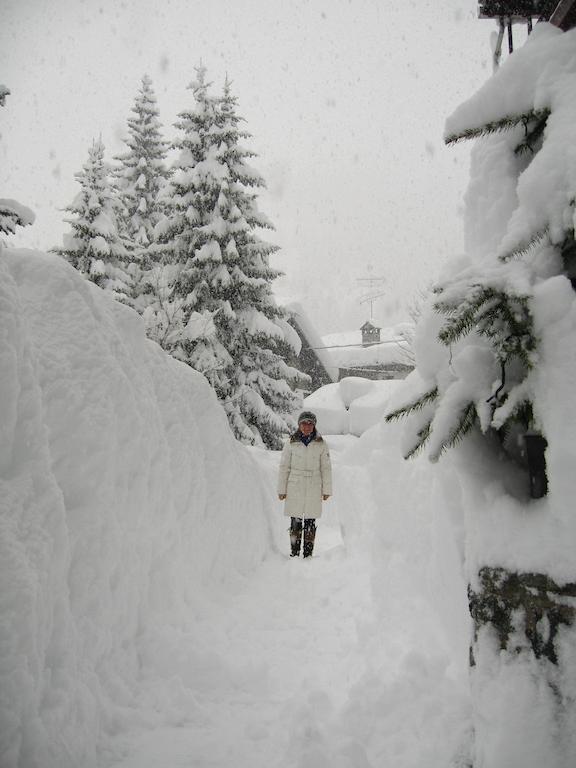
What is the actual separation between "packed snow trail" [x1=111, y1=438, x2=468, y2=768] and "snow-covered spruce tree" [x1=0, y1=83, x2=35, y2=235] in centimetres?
407

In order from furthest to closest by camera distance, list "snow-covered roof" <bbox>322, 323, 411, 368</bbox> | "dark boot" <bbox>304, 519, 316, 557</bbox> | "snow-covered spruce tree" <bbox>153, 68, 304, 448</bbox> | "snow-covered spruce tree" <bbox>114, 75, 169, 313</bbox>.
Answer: "snow-covered roof" <bbox>322, 323, 411, 368</bbox>
"snow-covered spruce tree" <bbox>114, 75, 169, 313</bbox>
"snow-covered spruce tree" <bbox>153, 68, 304, 448</bbox>
"dark boot" <bbox>304, 519, 316, 557</bbox>

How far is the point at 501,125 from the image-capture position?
81.6 inches

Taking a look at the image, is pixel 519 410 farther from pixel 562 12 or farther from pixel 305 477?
pixel 305 477

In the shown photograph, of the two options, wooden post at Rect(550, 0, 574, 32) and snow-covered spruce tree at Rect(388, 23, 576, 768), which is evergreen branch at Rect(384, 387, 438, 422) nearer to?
snow-covered spruce tree at Rect(388, 23, 576, 768)

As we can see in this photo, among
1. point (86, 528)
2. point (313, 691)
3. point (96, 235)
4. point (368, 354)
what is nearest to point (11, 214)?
point (86, 528)

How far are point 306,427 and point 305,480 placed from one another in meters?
0.67

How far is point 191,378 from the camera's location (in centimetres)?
523

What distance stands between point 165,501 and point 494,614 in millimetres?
2497

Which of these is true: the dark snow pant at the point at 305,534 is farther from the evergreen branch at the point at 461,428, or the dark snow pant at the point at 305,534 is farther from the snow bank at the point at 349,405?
the snow bank at the point at 349,405

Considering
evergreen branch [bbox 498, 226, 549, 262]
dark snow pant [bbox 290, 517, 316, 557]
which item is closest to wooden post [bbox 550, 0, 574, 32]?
evergreen branch [bbox 498, 226, 549, 262]

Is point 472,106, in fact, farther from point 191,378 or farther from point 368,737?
point 191,378

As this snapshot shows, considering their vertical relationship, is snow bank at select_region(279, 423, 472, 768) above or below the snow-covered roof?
below

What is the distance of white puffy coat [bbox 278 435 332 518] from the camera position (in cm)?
628

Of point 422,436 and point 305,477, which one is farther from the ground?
point 305,477
